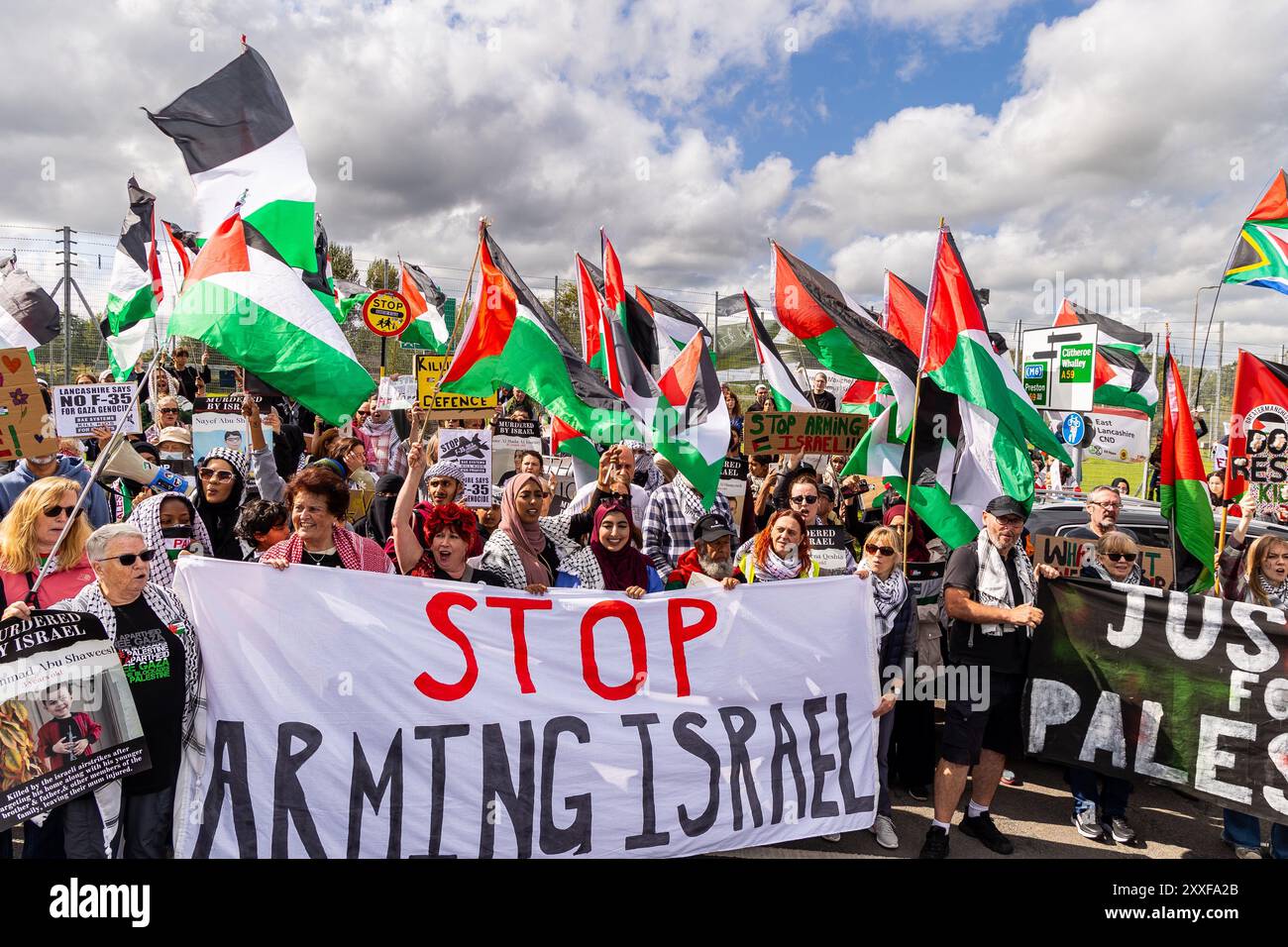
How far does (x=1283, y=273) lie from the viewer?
7.02m

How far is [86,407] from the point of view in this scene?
6.11 metres

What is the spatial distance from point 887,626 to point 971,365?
1.91 meters

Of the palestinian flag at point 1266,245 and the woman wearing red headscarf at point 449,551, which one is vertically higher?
the palestinian flag at point 1266,245

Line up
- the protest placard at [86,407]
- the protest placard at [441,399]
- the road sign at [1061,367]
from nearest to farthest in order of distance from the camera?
the protest placard at [86,407], the protest placard at [441,399], the road sign at [1061,367]

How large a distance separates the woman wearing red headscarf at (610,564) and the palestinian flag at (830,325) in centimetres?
235

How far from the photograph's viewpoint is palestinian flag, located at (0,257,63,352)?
27.7 ft

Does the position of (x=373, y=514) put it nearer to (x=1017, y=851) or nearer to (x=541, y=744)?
(x=541, y=744)

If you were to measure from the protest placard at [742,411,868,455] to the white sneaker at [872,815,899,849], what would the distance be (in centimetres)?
338

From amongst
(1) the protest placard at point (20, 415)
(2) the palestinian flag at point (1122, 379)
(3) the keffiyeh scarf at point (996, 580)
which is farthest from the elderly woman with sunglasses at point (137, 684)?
(2) the palestinian flag at point (1122, 379)

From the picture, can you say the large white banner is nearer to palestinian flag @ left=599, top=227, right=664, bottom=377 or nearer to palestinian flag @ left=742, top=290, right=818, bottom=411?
palestinian flag @ left=742, top=290, right=818, bottom=411

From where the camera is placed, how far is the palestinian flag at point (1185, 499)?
16.6 ft

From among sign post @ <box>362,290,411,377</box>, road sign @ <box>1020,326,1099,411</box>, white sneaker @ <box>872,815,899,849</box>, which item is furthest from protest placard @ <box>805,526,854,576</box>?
sign post @ <box>362,290,411,377</box>

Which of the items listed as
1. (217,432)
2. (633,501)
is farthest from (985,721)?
(217,432)

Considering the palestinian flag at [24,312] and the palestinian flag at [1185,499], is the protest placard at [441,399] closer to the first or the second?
the palestinian flag at [24,312]
